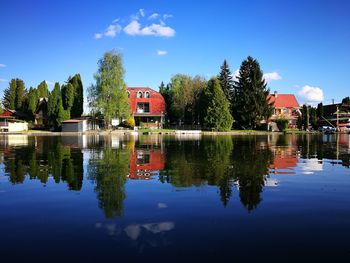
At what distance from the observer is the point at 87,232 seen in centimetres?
729

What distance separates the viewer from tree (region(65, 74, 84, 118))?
83.9 m

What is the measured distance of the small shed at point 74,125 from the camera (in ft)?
245

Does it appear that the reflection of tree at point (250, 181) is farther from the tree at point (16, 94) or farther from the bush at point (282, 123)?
the tree at point (16, 94)

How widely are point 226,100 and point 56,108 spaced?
1440 inches

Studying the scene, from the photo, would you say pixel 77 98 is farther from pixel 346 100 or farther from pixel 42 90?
pixel 346 100

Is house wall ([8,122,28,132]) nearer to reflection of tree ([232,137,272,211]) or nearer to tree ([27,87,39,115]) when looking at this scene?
tree ([27,87,39,115])

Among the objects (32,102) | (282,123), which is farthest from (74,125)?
(282,123)

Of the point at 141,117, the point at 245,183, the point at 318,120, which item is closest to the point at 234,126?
→ the point at 141,117

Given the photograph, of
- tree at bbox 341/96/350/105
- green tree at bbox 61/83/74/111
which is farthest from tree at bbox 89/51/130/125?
tree at bbox 341/96/350/105

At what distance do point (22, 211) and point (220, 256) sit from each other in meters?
5.64

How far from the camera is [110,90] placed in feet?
250

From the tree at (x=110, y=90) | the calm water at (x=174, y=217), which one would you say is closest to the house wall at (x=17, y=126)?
the tree at (x=110, y=90)

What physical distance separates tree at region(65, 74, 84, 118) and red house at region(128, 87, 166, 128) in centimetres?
1215

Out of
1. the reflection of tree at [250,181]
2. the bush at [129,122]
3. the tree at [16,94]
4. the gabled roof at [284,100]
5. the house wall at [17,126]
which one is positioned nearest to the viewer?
the reflection of tree at [250,181]
